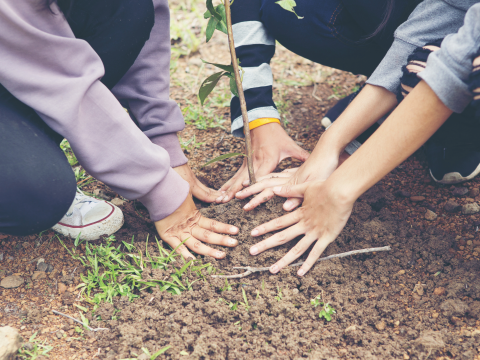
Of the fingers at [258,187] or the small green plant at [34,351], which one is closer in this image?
the small green plant at [34,351]

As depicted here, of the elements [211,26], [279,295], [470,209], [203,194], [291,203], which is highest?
[211,26]

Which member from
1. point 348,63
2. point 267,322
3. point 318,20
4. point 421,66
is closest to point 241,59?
point 318,20

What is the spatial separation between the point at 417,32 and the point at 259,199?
2.70 feet

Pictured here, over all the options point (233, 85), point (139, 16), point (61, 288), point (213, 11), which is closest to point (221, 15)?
point (213, 11)

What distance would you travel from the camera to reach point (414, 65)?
46.3 inches

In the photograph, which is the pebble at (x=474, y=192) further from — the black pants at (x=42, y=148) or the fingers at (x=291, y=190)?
the black pants at (x=42, y=148)

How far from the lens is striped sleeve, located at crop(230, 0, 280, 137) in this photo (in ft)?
5.56

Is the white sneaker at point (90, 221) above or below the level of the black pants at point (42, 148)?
below

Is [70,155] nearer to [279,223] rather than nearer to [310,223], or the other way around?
[279,223]

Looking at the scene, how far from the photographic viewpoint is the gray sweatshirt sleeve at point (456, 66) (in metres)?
0.92

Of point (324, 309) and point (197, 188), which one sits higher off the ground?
point (324, 309)

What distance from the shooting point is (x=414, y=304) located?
120 centimetres

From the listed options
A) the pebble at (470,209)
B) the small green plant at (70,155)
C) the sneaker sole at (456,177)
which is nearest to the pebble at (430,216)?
the pebble at (470,209)

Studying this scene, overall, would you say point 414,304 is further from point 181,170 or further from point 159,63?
point 159,63
